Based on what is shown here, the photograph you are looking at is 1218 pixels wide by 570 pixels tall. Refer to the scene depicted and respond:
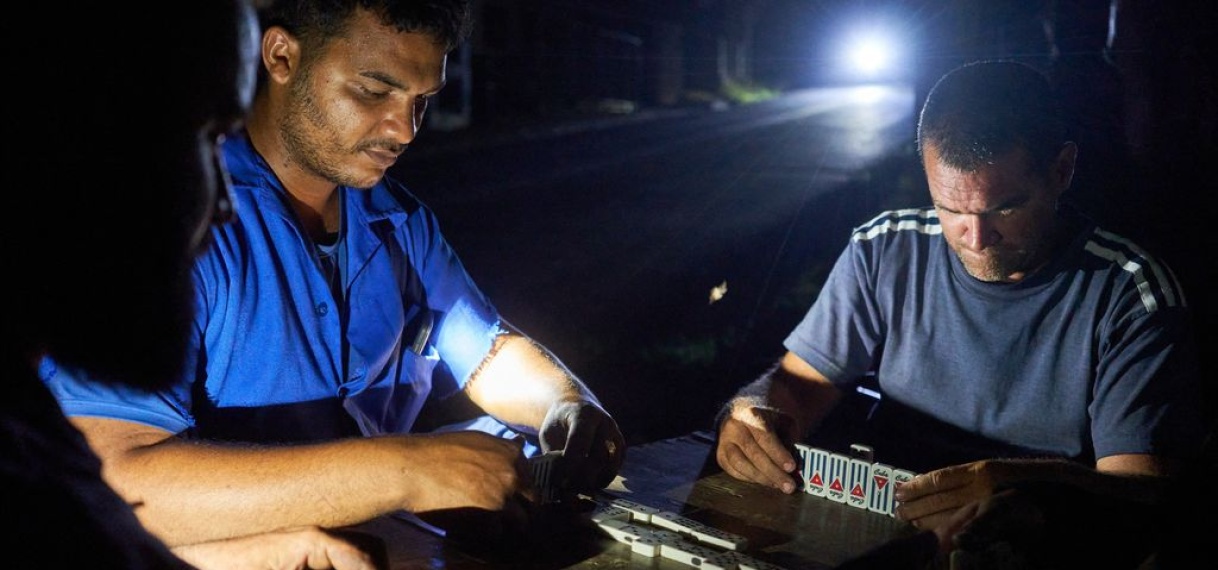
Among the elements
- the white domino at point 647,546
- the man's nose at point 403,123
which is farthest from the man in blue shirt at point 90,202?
the man's nose at point 403,123

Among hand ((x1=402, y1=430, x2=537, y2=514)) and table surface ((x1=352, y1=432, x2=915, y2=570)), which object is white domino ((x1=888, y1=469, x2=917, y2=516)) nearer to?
table surface ((x1=352, y1=432, x2=915, y2=570))

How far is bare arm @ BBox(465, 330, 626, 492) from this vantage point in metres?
2.70

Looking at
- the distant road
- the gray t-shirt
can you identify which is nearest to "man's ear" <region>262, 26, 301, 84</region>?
the gray t-shirt

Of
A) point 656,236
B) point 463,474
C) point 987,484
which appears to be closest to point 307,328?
point 463,474

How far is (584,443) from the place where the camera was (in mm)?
2723

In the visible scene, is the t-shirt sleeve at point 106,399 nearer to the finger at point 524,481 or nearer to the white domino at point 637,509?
the finger at point 524,481

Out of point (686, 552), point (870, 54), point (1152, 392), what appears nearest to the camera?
point (686, 552)

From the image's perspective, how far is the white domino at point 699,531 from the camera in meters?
2.27

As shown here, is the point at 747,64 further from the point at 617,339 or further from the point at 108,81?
the point at 108,81

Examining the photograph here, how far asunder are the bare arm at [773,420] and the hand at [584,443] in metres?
0.33

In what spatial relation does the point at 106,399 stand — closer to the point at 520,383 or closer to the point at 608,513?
the point at 608,513

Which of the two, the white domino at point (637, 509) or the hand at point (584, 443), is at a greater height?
the hand at point (584, 443)

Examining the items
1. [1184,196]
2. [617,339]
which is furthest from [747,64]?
[1184,196]

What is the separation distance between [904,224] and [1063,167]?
57 centimetres
